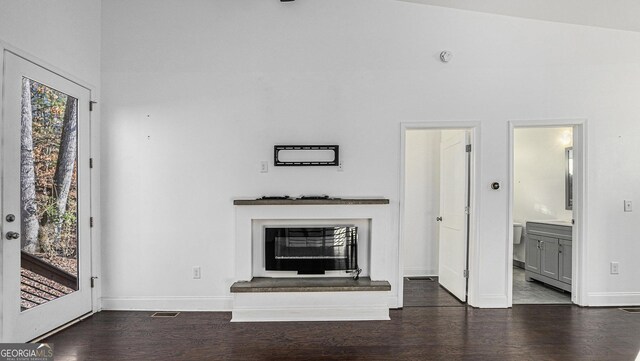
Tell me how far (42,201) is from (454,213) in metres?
4.18

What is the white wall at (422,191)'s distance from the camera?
523cm

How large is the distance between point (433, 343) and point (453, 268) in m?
1.53

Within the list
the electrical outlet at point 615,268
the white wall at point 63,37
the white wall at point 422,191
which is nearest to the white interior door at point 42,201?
the white wall at point 63,37

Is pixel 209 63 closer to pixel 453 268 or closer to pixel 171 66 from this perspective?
pixel 171 66

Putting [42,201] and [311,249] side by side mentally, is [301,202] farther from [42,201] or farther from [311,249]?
[42,201]

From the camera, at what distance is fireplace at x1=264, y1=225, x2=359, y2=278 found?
3.68 meters

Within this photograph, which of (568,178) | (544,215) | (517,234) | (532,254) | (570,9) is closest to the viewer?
(570,9)

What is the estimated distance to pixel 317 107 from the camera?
3723mm

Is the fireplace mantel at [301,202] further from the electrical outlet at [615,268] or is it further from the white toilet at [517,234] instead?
the white toilet at [517,234]

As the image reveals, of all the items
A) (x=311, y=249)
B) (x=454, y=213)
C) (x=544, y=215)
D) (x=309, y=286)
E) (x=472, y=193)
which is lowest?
(x=309, y=286)

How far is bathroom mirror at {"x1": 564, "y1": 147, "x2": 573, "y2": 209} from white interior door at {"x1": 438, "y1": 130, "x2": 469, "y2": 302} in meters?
1.89

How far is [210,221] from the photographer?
3693 millimetres

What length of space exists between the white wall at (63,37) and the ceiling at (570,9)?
335cm

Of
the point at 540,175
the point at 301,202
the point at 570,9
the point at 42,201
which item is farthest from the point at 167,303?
the point at 540,175
